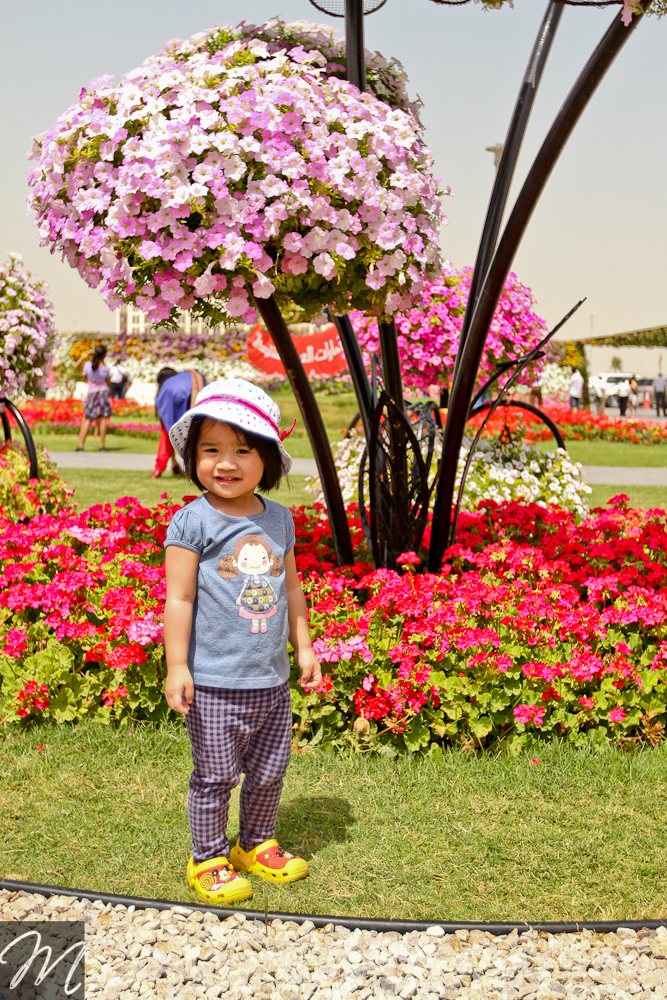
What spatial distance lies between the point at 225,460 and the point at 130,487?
24.7 feet

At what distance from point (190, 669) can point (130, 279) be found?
1.39 metres

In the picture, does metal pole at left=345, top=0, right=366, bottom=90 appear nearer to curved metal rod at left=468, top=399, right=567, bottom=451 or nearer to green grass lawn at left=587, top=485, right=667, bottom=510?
curved metal rod at left=468, top=399, right=567, bottom=451

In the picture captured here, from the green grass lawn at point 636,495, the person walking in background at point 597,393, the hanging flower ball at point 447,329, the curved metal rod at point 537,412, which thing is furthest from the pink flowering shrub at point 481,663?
the person walking in background at point 597,393

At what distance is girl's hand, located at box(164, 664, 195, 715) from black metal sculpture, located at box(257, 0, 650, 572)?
166cm

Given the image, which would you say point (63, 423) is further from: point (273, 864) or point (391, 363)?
point (273, 864)

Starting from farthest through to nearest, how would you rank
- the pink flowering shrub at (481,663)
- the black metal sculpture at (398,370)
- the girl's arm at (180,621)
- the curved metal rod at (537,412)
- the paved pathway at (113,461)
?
the paved pathway at (113,461)
the curved metal rod at (537,412)
the black metal sculpture at (398,370)
the pink flowering shrub at (481,663)
the girl's arm at (180,621)

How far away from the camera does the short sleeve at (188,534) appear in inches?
86.4

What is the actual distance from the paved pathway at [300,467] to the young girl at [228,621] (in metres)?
8.76

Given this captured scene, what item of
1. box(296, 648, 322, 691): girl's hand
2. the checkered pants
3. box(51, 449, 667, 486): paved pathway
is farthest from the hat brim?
box(51, 449, 667, 486): paved pathway

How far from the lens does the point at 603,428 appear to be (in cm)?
1786

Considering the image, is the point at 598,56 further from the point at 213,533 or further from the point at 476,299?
the point at 213,533

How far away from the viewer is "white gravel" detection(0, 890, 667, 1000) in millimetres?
1879

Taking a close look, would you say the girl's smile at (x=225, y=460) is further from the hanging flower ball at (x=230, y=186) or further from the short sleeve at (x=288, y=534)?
the hanging flower ball at (x=230, y=186)

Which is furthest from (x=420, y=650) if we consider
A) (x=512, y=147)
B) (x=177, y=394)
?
(x=177, y=394)
